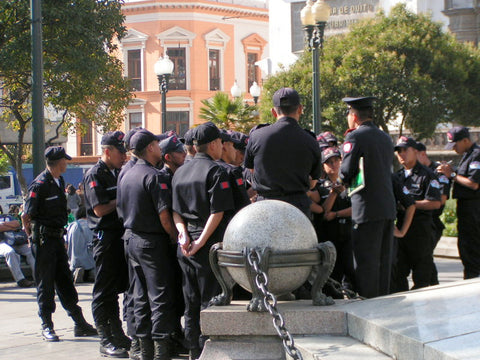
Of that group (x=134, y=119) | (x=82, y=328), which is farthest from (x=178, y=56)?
(x=82, y=328)

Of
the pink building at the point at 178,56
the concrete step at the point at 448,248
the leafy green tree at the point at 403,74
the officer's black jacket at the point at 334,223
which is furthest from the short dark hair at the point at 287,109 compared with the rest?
the pink building at the point at 178,56

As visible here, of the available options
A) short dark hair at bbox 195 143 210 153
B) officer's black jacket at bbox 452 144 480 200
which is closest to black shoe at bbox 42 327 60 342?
short dark hair at bbox 195 143 210 153

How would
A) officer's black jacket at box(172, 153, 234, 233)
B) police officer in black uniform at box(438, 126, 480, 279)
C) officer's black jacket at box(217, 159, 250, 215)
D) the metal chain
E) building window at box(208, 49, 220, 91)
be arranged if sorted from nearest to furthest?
the metal chain
officer's black jacket at box(172, 153, 234, 233)
officer's black jacket at box(217, 159, 250, 215)
police officer in black uniform at box(438, 126, 480, 279)
building window at box(208, 49, 220, 91)

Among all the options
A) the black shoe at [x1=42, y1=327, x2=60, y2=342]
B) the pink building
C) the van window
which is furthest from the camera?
the pink building

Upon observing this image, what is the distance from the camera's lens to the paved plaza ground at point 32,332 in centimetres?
787

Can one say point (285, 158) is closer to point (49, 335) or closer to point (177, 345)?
point (177, 345)

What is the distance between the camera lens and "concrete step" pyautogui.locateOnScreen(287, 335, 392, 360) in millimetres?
5262

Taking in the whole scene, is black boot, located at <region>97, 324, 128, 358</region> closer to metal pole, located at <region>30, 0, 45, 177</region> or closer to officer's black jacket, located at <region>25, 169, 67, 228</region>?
officer's black jacket, located at <region>25, 169, 67, 228</region>

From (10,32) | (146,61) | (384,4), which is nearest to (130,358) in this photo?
(10,32)

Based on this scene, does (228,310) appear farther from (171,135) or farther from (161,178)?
(171,135)

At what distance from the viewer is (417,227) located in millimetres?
8969

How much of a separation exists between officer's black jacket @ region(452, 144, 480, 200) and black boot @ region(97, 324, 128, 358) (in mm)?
4572

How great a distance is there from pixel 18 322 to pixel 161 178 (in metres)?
3.90

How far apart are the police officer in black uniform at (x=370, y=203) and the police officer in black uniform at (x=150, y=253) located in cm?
160
